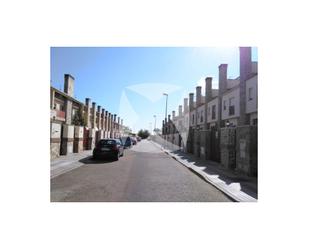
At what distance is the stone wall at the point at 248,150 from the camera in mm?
8594

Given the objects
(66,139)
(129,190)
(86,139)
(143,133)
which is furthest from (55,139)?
(143,133)

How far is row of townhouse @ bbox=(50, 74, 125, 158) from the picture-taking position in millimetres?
13812

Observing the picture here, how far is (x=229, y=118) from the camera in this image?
1919 centimetres

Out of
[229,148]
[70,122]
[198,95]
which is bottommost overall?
[229,148]

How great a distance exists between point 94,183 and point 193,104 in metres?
26.9

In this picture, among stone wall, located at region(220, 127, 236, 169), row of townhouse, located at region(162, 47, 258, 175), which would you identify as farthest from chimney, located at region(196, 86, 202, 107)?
stone wall, located at region(220, 127, 236, 169)

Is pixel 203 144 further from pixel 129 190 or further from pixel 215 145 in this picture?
pixel 129 190

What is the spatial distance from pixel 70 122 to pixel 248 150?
21.6m

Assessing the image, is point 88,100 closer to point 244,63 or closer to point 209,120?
point 209,120

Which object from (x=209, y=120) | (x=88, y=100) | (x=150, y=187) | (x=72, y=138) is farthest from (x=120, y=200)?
(x=88, y=100)

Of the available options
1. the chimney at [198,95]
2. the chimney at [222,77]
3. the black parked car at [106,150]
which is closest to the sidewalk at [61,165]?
the black parked car at [106,150]

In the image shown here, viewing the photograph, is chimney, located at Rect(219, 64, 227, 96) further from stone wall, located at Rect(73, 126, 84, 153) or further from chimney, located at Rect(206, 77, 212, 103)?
stone wall, located at Rect(73, 126, 84, 153)

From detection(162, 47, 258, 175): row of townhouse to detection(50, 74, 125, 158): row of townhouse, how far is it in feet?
33.0

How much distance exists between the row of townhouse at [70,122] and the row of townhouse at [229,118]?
10.1 meters
